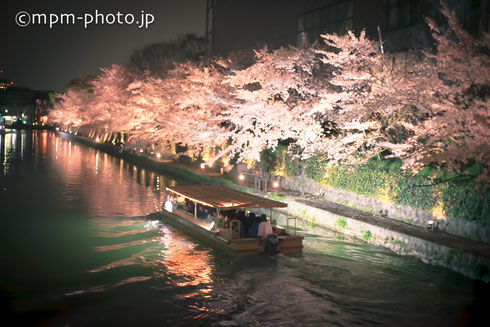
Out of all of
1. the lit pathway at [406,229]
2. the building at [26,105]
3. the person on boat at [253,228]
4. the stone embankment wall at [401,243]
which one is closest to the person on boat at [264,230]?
the person on boat at [253,228]

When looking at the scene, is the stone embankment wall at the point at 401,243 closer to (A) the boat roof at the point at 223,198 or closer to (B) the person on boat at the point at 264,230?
(A) the boat roof at the point at 223,198

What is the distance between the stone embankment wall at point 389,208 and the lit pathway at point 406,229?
303mm

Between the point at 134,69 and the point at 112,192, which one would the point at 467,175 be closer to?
the point at 112,192

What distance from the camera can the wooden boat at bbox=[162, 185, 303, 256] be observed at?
1638 cm

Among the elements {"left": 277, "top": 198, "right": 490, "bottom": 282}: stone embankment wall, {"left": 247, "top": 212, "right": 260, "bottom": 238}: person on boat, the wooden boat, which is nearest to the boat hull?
the wooden boat

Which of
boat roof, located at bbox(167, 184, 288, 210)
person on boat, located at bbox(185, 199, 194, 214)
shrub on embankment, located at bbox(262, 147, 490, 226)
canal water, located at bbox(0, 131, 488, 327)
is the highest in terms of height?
shrub on embankment, located at bbox(262, 147, 490, 226)

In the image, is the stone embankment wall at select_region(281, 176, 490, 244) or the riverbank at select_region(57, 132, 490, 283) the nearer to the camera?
the riverbank at select_region(57, 132, 490, 283)

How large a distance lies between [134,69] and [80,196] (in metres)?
41.5

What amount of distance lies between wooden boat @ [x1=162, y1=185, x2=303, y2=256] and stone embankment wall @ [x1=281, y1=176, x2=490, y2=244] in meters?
5.16

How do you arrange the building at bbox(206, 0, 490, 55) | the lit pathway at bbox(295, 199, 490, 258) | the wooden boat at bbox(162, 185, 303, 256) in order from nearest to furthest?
1. the lit pathway at bbox(295, 199, 490, 258)
2. the wooden boat at bbox(162, 185, 303, 256)
3. the building at bbox(206, 0, 490, 55)

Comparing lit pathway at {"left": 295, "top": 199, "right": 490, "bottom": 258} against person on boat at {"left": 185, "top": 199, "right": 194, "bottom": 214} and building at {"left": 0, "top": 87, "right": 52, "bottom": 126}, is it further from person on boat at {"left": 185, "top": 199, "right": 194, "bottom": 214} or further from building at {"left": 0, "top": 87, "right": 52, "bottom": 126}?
building at {"left": 0, "top": 87, "right": 52, "bottom": 126}

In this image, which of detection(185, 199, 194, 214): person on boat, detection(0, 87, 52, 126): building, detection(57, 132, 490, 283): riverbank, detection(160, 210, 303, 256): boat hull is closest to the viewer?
detection(57, 132, 490, 283): riverbank

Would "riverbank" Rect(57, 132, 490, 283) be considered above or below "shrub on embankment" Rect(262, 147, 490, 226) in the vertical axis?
below

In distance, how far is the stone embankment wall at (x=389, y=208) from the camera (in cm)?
1648
